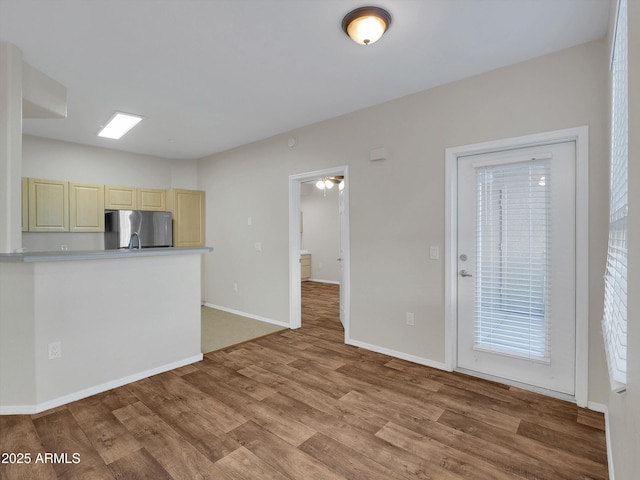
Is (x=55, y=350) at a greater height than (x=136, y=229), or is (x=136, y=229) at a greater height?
(x=136, y=229)

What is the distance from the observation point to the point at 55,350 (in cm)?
245

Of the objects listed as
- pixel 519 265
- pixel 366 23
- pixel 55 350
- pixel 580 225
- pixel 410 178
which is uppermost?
pixel 366 23

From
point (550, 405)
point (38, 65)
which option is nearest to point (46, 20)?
point (38, 65)

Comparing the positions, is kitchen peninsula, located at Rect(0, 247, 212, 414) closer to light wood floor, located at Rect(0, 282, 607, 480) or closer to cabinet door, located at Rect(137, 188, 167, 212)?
light wood floor, located at Rect(0, 282, 607, 480)

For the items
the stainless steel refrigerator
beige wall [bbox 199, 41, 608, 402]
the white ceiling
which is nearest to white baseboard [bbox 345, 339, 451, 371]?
beige wall [bbox 199, 41, 608, 402]

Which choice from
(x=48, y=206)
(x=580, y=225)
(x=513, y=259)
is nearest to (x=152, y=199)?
(x=48, y=206)

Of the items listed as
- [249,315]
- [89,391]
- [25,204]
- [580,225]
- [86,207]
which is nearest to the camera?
[580,225]

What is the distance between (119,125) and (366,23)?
346cm

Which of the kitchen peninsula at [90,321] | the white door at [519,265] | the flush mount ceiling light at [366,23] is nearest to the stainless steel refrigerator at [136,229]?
the kitchen peninsula at [90,321]

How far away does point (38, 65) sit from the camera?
2.63 meters

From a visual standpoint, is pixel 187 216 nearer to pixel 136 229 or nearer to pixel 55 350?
pixel 136 229

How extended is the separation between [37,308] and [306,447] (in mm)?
2112

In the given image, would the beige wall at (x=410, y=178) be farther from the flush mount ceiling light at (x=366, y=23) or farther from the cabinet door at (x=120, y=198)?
the cabinet door at (x=120, y=198)

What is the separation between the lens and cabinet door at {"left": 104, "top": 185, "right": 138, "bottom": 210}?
5.09 metres
